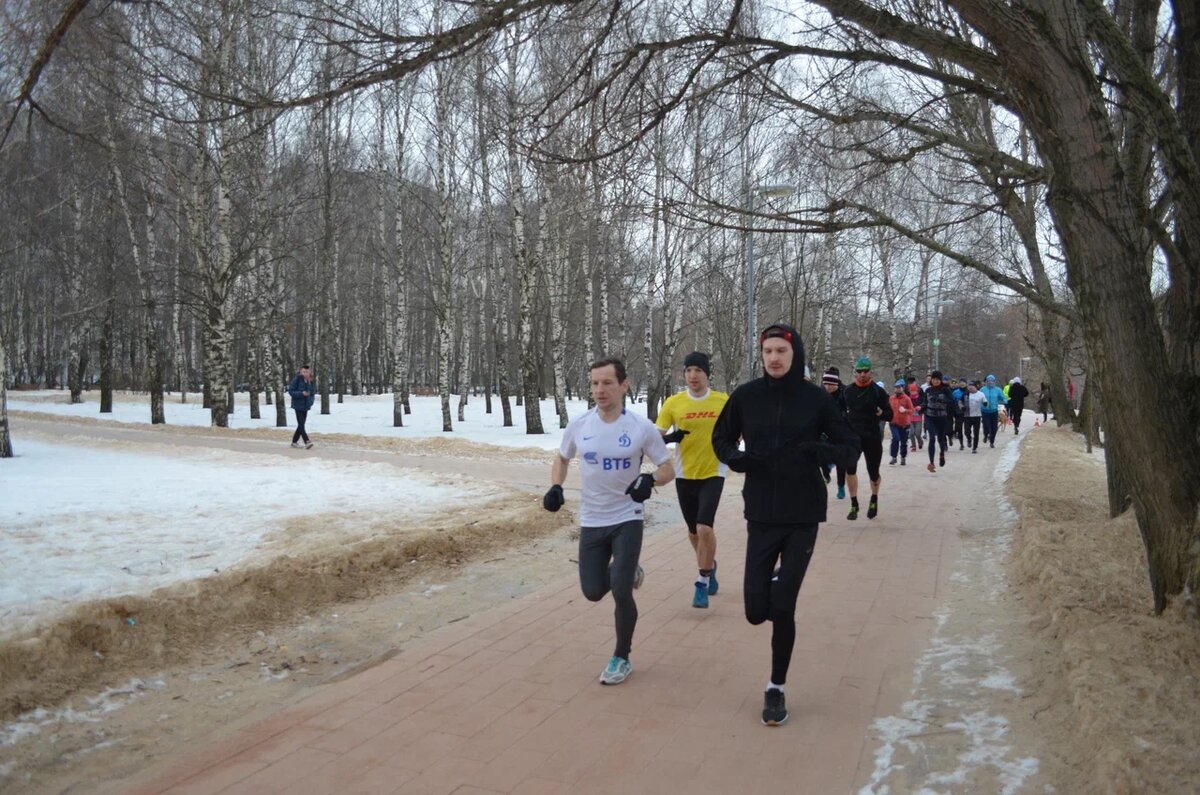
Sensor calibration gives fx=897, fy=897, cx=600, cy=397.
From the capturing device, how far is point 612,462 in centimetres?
514

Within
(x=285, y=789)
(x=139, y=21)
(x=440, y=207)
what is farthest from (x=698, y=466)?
(x=440, y=207)

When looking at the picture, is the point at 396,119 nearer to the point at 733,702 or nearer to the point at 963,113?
the point at 963,113

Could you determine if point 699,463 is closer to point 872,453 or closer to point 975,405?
point 872,453

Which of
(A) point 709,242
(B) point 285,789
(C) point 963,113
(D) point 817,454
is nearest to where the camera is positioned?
(B) point 285,789

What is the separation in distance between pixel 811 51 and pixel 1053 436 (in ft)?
72.7

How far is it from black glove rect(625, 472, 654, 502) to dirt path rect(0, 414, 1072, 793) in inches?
57.7

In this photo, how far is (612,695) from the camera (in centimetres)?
477

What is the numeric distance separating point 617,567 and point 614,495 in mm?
407

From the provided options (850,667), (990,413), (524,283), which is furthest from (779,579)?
(990,413)

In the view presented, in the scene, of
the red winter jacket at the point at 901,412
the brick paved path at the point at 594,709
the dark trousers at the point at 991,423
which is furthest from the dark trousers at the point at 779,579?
the dark trousers at the point at 991,423

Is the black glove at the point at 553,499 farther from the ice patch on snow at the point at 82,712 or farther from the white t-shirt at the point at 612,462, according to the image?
the ice patch on snow at the point at 82,712

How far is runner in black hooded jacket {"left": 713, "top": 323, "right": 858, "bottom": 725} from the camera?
4.36 metres

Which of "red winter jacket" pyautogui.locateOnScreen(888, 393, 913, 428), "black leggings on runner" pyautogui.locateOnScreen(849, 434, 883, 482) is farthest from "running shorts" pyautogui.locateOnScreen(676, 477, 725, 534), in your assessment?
"red winter jacket" pyautogui.locateOnScreen(888, 393, 913, 428)

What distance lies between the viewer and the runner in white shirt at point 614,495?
502cm
